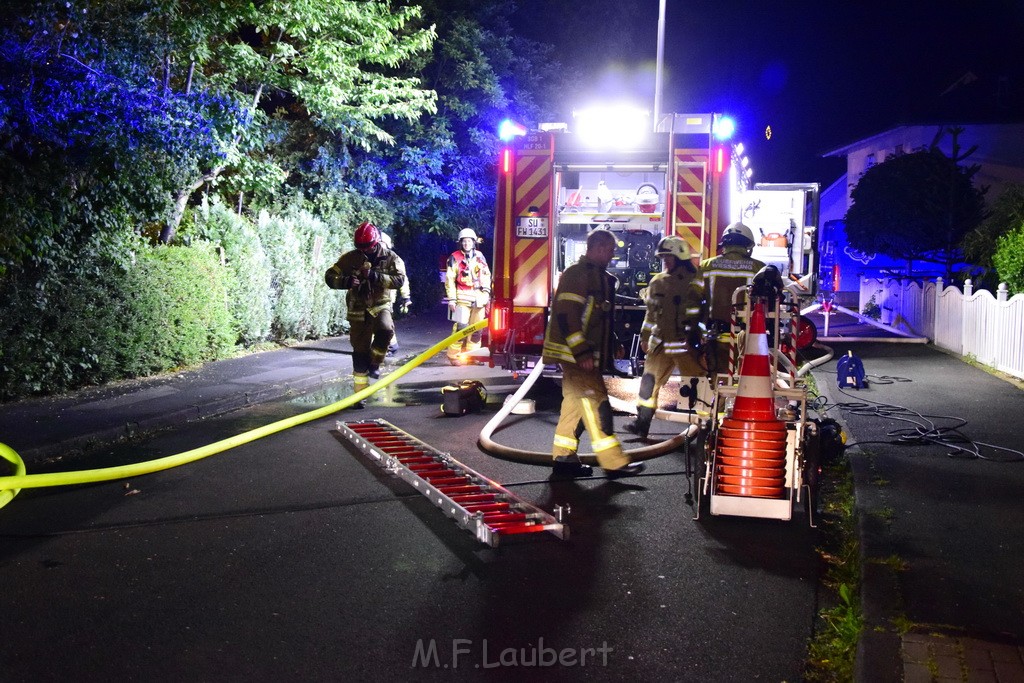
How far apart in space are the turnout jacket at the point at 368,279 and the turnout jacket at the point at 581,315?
384 centimetres

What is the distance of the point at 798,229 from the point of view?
15.9 m

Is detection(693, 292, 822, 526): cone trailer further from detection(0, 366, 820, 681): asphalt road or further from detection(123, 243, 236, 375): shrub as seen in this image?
detection(123, 243, 236, 375): shrub

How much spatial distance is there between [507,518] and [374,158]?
48.7ft

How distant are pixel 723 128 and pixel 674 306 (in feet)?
9.34

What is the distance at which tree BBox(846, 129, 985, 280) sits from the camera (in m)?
23.7

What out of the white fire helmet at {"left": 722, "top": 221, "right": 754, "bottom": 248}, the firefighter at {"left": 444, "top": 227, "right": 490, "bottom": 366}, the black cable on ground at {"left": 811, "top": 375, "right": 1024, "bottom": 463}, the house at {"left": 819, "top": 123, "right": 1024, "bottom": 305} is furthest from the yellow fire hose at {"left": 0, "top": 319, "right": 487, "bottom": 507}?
the house at {"left": 819, "top": 123, "right": 1024, "bottom": 305}

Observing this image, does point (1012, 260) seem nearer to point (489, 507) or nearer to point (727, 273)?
point (727, 273)

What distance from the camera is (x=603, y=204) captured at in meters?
10.7

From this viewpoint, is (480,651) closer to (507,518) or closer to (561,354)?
(507,518)

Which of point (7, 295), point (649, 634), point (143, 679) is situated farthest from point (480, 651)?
point (7, 295)

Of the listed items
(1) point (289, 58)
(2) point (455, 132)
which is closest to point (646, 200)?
(1) point (289, 58)

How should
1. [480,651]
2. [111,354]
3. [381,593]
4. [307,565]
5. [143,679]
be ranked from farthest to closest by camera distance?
[111,354]
[307,565]
[381,593]
[480,651]
[143,679]

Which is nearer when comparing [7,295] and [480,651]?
[480,651]

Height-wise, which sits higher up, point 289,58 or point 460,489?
point 289,58
